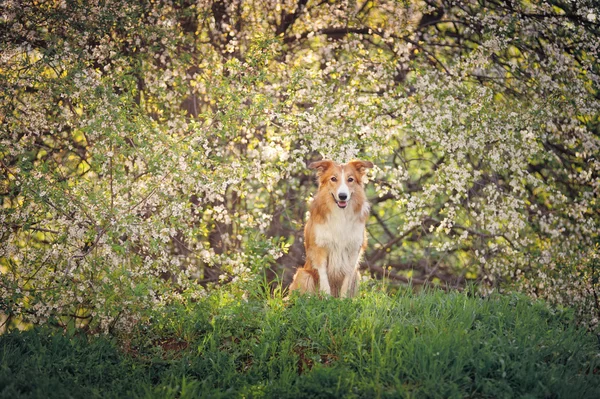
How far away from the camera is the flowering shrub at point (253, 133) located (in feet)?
22.0

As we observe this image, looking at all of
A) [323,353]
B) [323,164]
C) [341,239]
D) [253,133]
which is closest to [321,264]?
[341,239]

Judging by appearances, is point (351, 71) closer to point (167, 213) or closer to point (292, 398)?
point (167, 213)

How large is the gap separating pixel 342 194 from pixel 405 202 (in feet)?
5.65

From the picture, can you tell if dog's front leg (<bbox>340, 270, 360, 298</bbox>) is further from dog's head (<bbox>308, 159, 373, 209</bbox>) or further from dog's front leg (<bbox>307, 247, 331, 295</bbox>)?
dog's head (<bbox>308, 159, 373, 209</bbox>)

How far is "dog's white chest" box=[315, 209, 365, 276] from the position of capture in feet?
24.0

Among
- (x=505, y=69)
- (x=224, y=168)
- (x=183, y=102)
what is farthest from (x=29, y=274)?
(x=505, y=69)

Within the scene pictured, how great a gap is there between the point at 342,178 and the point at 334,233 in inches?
25.7

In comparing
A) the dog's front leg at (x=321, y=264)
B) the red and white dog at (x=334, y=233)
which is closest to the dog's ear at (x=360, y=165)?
the red and white dog at (x=334, y=233)

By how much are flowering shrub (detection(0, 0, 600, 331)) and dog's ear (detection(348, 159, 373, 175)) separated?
51 centimetres

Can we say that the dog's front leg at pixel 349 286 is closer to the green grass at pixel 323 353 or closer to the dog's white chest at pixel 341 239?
the dog's white chest at pixel 341 239

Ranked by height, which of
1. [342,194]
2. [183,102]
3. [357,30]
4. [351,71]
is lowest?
[342,194]

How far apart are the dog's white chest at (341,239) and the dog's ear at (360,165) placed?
1.73 ft

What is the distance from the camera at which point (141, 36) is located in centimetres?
849

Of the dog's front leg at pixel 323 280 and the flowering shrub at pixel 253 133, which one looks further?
the dog's front leg at pixel 323 280
